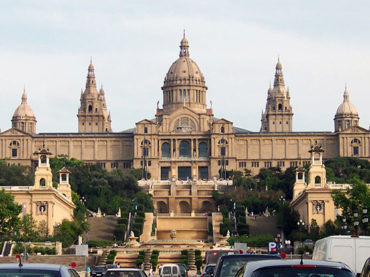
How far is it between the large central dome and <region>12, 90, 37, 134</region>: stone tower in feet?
82.5

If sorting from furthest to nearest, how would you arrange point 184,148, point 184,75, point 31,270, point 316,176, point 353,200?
1. point 184,75
2. point 184,148
3. point 316,176
4. point 353,200
5. point 31,270

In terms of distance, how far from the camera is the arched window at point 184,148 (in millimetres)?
179863

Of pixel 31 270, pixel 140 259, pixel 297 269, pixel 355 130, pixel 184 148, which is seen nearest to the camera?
pixel 297 269

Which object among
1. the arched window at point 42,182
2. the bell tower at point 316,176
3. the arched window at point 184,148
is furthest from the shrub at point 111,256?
the arched window at point 184,148

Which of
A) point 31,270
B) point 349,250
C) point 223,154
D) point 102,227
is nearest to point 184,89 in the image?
point 223,154

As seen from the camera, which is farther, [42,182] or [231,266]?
[42,182]

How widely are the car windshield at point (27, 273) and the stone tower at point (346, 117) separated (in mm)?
169753

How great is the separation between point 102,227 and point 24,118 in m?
77.0

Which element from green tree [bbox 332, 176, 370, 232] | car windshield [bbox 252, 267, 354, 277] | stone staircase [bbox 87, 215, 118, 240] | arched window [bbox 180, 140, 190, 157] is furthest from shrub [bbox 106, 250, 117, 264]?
arched window [bbox 180, 140, 190, 157]

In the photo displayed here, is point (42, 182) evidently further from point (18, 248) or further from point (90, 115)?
point (90, 115)

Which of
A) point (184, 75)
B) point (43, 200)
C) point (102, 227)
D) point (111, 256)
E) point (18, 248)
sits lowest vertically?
point (111, 256)

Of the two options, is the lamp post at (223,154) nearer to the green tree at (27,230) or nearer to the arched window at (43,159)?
the arched window at (43,159)

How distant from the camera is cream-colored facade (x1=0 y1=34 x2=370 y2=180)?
17712 centimetres

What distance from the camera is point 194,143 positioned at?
179750 mm
